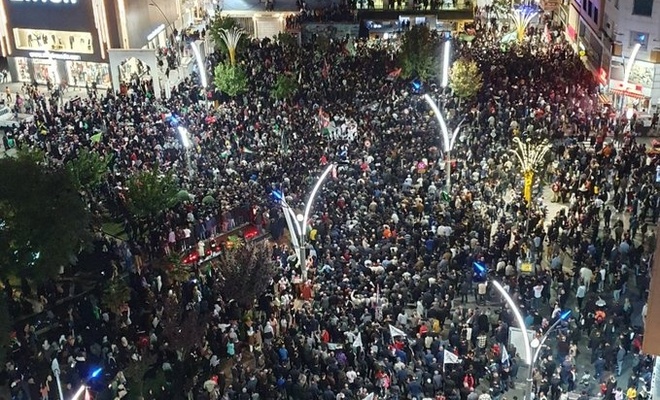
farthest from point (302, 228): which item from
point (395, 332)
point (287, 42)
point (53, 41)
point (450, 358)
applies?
point (53, 41)

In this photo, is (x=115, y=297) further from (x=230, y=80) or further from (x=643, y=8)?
(x=643, y=8)

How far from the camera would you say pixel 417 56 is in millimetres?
45438

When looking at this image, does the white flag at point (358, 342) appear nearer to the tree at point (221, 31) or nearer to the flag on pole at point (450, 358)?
the flag on pole at point (450, 358)

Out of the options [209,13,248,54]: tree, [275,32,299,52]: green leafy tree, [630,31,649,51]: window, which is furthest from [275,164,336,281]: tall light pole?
[209,13,248,54]: tree

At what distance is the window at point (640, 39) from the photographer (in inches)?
1623

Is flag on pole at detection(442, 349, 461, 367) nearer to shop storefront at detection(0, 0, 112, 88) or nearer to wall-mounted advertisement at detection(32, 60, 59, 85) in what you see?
shop storefront at detection(0, 0, 112, 88)

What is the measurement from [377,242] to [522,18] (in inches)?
1245

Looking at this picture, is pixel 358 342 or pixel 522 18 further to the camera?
pixel 522 18

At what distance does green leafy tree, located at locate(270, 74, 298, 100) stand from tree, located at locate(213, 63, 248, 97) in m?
2.09

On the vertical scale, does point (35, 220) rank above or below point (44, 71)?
below

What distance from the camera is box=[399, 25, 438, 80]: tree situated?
149 ft

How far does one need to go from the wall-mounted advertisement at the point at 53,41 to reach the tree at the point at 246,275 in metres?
29.8

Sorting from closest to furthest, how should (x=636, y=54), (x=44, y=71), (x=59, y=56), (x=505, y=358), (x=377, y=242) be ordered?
(x=505, y=358), (x=377, y=242), (x=636, y=54), (x=59, y=56), (x=44, y=71)

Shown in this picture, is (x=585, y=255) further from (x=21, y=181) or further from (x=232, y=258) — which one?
(x=21, y=181)
